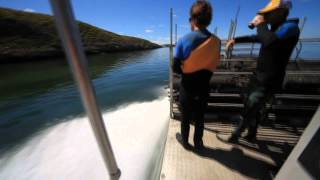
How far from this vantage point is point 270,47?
5.55 ft

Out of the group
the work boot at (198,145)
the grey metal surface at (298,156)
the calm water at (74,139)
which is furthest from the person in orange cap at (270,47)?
the calm water at (74,139)

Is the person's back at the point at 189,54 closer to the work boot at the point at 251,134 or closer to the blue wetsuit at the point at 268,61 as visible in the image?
the blue wetsuit at the point at 268,61

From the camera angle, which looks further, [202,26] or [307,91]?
[307,91]

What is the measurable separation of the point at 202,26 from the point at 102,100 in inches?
213

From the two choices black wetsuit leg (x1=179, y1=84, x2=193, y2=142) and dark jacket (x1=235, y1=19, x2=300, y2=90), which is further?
black wetsuit leg (x1=179, y1=84, x2=193, y2=142)

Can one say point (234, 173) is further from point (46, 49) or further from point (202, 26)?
point (46, 49)

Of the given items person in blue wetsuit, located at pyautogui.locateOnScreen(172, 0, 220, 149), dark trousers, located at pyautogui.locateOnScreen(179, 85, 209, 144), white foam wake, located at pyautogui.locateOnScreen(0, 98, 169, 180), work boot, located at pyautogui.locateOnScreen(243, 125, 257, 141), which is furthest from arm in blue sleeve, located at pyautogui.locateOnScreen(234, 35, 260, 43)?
white foam wake, located at pyautogui.locateOnScreen(0, 98, 169, 180)

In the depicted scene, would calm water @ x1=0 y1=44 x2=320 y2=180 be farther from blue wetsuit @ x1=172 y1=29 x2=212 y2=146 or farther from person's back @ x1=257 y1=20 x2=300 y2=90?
person's back @ x1=257 y1=20 x2=300 y2=90

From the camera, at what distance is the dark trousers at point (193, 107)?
1956mm

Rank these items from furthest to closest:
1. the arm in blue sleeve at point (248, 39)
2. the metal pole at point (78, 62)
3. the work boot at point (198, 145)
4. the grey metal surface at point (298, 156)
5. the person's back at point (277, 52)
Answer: the work boot at point (198, 145) < the arm in blue sleeve at point (248, 39) < the person's back at point (277, 52) < the grey metal surface at point (298, 156) < the metal pole at point (78, 62)

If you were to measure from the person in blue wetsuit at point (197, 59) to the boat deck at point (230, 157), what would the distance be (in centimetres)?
51

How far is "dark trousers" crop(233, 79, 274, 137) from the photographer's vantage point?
192 centimetres

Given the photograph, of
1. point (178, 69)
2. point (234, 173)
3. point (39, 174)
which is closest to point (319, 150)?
point (234, 173)

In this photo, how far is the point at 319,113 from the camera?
3.11 feet
